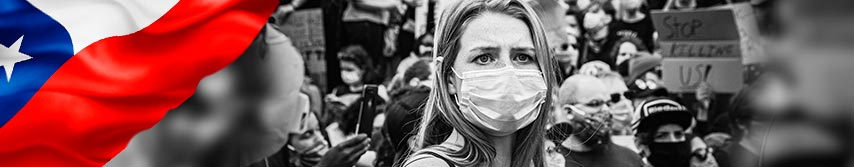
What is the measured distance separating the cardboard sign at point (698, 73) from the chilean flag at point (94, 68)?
8.90 feet

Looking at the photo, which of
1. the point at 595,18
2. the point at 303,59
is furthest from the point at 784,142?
the point at 303,59

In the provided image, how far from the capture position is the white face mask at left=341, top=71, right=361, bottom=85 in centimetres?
702

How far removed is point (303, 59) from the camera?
269 inches

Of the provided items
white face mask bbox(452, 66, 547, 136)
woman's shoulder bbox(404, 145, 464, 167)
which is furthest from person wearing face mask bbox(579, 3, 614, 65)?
woman's shoulder bbox(404, 145, 464, 167)

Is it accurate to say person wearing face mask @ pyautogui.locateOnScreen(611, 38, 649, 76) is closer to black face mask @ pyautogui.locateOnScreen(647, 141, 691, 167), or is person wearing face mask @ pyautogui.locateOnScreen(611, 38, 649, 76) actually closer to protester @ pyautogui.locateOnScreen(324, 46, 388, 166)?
black face mask @ pyautogui.locateOnScreen(647, 141, 691, 167)

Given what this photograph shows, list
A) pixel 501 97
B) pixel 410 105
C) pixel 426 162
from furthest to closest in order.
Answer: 1. pixel 410 105
2. pixel 501 97
3. pixel 426 162

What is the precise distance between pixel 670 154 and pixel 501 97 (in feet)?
11.7

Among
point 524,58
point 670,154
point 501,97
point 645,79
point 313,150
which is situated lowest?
point 670,154

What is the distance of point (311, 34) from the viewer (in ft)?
23.0

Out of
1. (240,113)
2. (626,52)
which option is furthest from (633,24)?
(240,113)

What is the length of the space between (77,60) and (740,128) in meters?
3.53

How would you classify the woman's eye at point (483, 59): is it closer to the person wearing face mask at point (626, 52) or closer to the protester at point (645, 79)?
the protester at point (645, 79)

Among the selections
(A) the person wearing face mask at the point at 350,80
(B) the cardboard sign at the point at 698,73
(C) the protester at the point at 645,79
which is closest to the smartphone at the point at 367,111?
(A) the person wearing face mask at the point at 350,80

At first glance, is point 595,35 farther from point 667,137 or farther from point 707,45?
point 667,137
